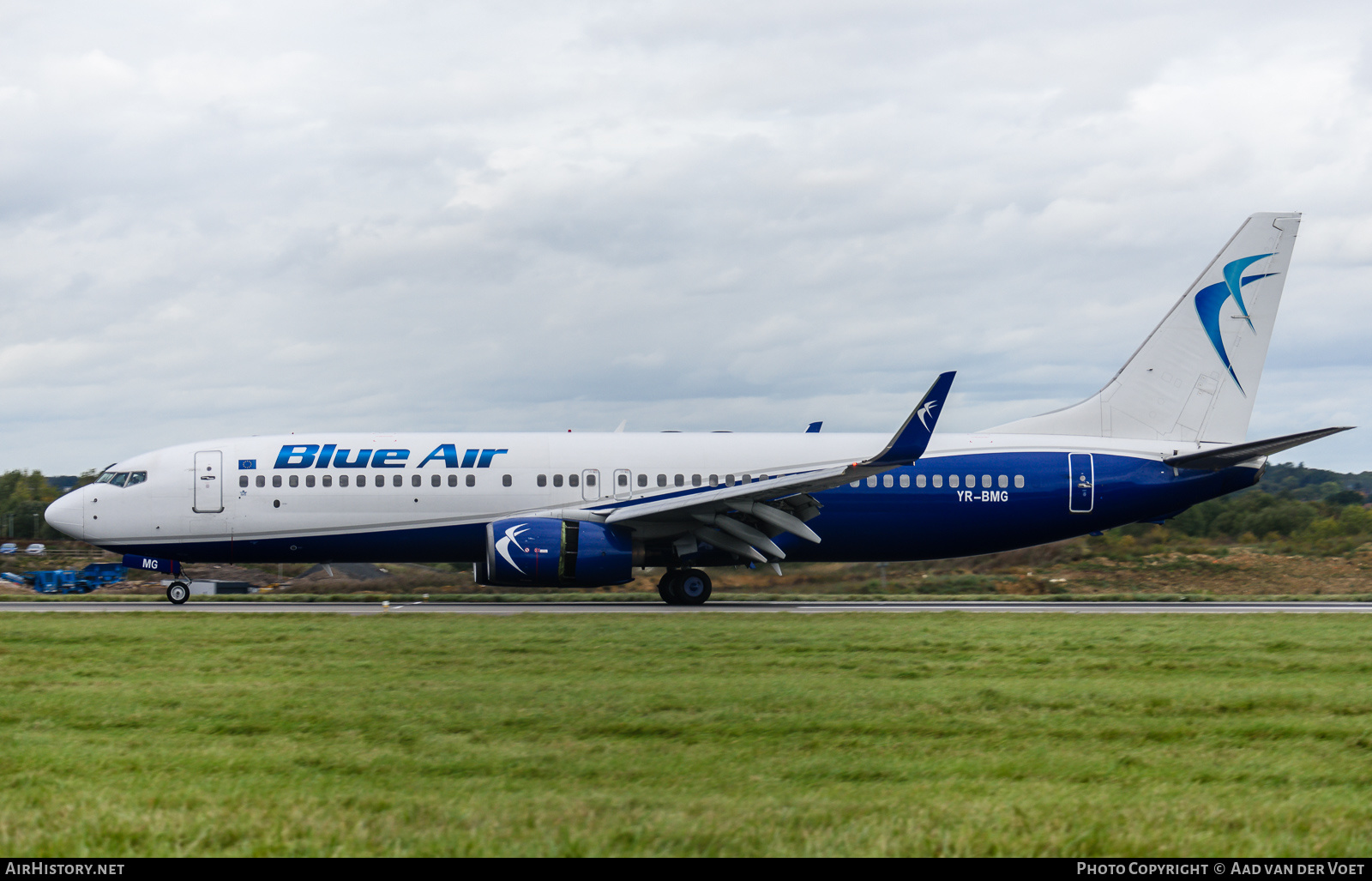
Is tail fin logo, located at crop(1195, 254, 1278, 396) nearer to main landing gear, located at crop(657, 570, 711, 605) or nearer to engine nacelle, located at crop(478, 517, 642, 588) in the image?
main landing gear, located at crop(657, 570, 711, 605)

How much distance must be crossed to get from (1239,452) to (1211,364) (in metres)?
2.87

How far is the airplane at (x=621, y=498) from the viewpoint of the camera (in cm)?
2269

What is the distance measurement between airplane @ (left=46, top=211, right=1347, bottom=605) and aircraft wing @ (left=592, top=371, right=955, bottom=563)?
52 millimetres

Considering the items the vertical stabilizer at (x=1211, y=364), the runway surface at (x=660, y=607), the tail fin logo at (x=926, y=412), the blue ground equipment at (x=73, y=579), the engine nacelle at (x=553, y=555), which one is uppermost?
the vertical stabilizer at (x=1211, y=364)

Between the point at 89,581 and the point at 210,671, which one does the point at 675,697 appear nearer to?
the point at 210,671

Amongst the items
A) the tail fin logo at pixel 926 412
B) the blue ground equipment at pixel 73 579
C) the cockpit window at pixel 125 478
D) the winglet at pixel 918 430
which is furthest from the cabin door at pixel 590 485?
the blue ground equipment at pixel 73 579

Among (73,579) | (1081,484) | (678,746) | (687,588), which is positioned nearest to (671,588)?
(687,588)

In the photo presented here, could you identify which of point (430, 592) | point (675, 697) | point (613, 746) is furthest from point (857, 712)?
point (430, 592)

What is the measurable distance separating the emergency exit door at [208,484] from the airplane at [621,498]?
3 cm

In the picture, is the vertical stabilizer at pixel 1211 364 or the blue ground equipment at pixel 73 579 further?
the blue ground equipment at pixel 73 579

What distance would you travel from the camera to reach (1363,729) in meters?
9.42

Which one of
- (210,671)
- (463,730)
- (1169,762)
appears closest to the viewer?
(1169,762)

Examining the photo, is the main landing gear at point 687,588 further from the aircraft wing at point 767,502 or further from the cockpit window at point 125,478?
the cockpit window at point 125,478
